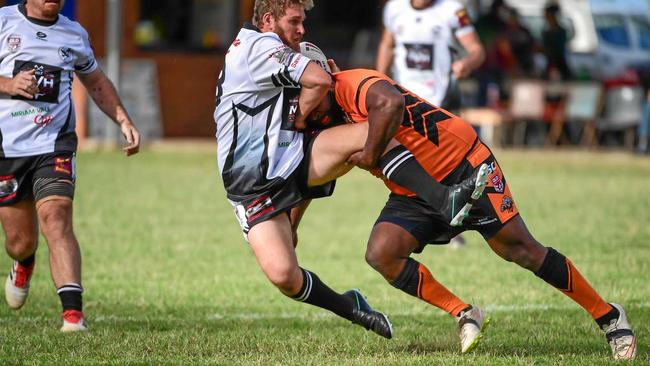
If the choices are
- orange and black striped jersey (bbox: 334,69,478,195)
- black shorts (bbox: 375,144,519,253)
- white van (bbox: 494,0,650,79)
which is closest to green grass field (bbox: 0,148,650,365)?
black shorts (bbox: 375,144,519,253)

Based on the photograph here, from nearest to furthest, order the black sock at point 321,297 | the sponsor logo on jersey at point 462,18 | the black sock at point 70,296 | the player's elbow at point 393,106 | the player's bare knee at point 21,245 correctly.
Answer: the player's elbow at point 393,106 → the black sock at point 321,297 → the black sock at point 70,296 → the player's bare knee at point 21,245 → the sponsor logo on jersey at point 462,18

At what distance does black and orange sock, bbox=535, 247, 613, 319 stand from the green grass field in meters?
0.28

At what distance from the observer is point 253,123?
6781mm

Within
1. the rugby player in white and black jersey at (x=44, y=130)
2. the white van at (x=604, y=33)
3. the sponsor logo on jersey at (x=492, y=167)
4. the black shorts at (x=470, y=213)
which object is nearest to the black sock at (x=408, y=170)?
the black shorts at (x=470, y=213)

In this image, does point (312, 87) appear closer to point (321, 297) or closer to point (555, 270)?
point (321, 297)

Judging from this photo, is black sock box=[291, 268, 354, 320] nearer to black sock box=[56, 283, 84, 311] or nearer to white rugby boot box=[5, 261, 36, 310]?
black sock box=[56, 283, 84, 311]

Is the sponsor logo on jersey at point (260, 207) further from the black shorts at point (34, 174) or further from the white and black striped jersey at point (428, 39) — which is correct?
the white and black striped jersey at point (428, 39)

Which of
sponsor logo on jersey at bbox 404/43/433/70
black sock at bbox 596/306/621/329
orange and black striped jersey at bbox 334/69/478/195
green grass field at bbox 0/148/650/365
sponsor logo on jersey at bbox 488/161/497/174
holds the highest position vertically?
orange and black striped jersey at bbox 334/69/478/195

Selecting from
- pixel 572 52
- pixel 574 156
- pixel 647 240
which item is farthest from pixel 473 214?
pixel 572 52

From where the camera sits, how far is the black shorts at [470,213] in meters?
6.72

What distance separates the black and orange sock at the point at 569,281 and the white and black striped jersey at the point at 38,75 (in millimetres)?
3071

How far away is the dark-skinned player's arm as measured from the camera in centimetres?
652

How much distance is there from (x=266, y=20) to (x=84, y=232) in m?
6.26

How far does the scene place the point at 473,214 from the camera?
672 cm
